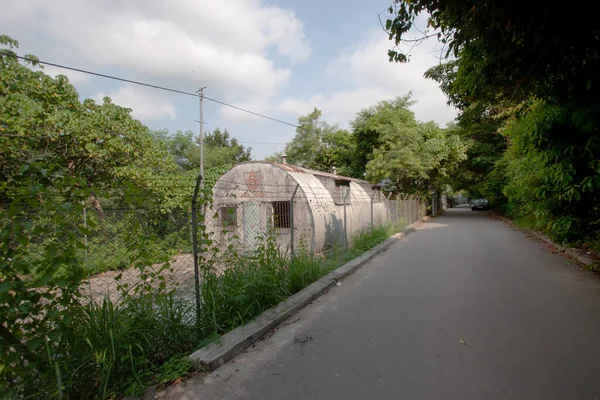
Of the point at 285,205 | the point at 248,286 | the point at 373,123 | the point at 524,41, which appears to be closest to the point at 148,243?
the point at 248,286

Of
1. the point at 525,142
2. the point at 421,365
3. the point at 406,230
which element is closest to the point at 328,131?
the point at 406,230

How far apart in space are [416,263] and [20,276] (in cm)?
811

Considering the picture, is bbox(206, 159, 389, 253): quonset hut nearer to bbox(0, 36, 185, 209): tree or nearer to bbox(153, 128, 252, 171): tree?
bbox(0, 36, 185, 209): tree

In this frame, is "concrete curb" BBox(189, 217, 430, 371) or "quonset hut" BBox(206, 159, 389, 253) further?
"quonset hut" BBox(206, 159, 389, 253)

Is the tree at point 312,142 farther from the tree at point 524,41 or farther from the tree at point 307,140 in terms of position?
the tree at point 524,41

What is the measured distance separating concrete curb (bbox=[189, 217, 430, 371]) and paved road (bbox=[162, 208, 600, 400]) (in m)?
0.12

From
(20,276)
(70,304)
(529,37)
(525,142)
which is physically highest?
(529,37)

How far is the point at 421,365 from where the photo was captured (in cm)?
322

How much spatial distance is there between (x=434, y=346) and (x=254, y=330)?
2149 mm

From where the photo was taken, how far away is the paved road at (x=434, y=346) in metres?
2.84

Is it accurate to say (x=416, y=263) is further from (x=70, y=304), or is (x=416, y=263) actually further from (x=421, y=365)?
(x=70, y=304)

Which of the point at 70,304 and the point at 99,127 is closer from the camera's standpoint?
the point at 70,304

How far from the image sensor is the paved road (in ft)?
9.32

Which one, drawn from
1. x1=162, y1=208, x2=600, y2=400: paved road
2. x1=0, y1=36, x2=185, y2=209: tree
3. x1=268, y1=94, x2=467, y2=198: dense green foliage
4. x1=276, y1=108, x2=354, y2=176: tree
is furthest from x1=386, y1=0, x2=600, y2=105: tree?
x1=276, y1=108, x2=354, y2=176: tree
